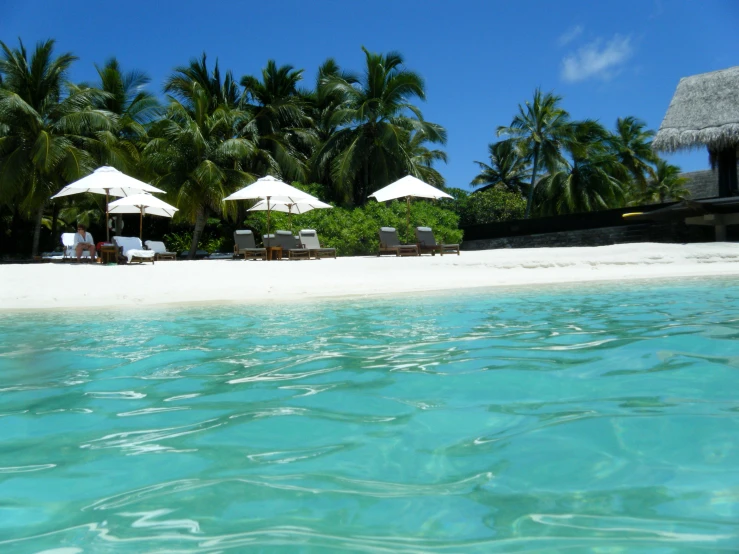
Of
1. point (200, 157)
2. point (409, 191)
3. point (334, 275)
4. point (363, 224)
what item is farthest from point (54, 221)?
point (334, 275)

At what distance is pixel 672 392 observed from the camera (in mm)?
2908

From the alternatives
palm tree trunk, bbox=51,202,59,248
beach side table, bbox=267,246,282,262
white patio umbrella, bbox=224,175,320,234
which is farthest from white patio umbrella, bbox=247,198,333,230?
palm tree trunk, bbox=51,202,59,248

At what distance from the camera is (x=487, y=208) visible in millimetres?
29219

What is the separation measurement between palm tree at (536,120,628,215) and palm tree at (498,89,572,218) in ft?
1.72

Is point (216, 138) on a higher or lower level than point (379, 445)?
higher

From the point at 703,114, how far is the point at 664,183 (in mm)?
19577

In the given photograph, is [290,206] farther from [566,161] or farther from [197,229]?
[566,161]

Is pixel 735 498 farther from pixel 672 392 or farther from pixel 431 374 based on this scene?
pixel 431 374

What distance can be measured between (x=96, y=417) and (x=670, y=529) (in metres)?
2.35

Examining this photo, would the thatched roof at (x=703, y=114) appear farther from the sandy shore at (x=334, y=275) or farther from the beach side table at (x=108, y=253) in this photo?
the beach side table at (x=108, y=253)

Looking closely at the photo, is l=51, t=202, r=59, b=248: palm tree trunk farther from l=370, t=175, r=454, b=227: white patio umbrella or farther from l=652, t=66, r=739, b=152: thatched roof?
l=652, t=66, r=739, b=152: thatched roof

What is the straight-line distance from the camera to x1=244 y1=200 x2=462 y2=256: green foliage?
18.1 m

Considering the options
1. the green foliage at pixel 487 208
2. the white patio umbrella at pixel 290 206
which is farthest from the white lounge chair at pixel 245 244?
the green foliage at pixel 487 208

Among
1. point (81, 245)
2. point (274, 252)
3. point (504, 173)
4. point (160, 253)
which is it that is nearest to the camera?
point (81, 245)
